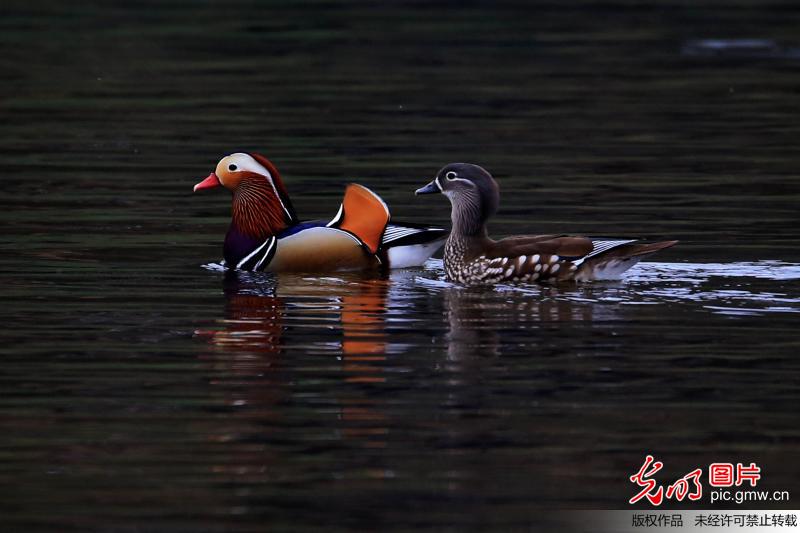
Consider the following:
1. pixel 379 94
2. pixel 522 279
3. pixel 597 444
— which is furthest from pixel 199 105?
pixel 597 444

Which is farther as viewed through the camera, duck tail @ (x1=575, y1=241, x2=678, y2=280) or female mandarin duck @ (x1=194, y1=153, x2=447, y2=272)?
female mandarin duck @ (x1=194, y1=153, x2=447, y2=272)

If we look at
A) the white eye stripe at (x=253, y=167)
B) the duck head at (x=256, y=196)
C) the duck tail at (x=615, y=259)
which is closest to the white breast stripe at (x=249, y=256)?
the duck head at (x=256, y=196)

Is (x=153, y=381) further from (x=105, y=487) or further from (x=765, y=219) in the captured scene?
(x=765, y=219)

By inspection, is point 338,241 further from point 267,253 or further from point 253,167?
point 253,167

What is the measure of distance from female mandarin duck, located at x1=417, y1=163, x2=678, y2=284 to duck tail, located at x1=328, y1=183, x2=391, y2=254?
58 cm

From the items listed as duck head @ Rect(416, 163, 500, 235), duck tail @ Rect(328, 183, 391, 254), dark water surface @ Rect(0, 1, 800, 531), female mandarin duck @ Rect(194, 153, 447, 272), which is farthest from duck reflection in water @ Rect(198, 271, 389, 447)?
duck head @ Rect(416, 163, 500, 235)

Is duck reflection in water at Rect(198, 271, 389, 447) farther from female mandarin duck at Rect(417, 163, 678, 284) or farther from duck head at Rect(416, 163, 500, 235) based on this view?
duck head at Rect(416, 163, 500, 235)

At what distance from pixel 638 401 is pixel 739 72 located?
17.2 metres

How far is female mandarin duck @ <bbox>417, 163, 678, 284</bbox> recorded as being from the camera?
39.9ft

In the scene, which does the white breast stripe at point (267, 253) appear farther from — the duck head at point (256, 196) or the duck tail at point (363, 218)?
the duck tail at point (363, 218)

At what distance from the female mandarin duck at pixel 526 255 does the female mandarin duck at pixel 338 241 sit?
0.46 meters

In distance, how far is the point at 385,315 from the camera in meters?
11.4

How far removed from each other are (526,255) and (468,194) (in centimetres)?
104

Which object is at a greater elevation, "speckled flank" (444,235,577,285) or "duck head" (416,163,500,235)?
"duck head" (416,163,500,235)
